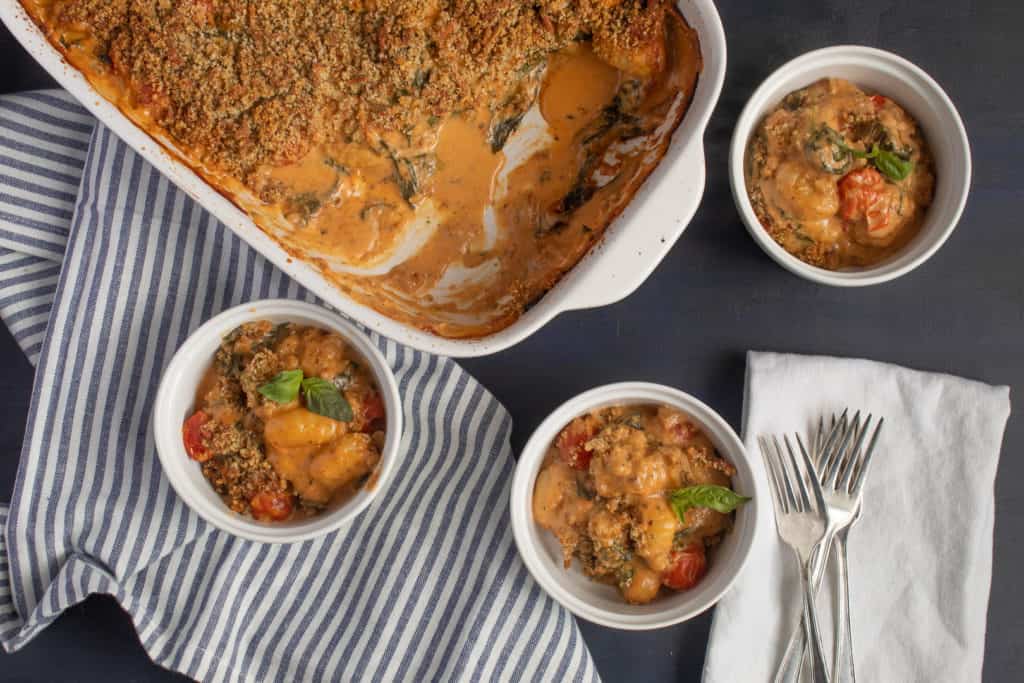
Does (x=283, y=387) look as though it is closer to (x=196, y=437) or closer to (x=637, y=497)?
(x=196, y=437)

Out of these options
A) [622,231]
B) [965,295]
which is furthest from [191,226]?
[965,295]

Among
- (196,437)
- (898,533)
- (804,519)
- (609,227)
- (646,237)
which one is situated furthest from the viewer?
(898,533)

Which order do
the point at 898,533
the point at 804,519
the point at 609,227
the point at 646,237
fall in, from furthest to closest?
1. the point at 898,533
2. the point at 804,519
3. the point at 609,227
4. the point at 646,237

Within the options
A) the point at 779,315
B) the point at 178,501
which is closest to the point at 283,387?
the point at 178,501

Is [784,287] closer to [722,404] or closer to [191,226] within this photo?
[722,404]

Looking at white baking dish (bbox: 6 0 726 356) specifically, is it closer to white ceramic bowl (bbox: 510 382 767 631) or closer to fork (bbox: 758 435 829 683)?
white ceramic bowl (bbox: 510 382 767 631)
